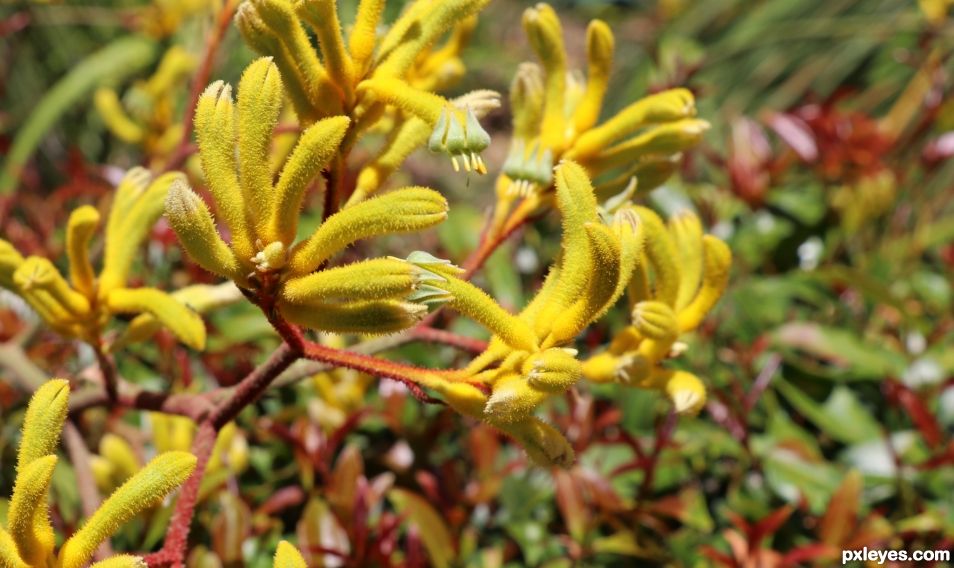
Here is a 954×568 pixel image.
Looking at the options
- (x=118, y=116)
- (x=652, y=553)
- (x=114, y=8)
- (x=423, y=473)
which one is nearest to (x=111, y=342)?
(x=423, y=473)

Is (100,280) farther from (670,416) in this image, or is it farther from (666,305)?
(670,416)

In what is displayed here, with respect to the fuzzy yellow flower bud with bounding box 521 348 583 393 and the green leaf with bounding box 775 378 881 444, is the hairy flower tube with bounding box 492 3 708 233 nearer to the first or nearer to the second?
the fuzzy yellow flower bud with bounding box 521 348 583 393

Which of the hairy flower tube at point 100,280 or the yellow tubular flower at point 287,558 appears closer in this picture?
the yellow tubular flower at point 287,558

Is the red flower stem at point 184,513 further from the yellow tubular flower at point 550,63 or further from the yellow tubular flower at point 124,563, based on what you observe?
the yellow tubular flower at point 550,63

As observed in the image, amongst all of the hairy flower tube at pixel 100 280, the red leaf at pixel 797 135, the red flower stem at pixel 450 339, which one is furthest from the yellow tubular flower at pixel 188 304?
the red leaf at pixel 797 135

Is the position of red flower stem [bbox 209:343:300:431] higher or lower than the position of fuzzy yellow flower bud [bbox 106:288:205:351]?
lower

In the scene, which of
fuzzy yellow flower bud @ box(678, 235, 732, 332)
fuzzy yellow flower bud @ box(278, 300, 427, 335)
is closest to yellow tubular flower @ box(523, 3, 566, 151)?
fuzzy yellow flower bud @ box(678, 235, 732, 332)

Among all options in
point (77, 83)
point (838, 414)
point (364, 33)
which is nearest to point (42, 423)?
point (364, 33)
